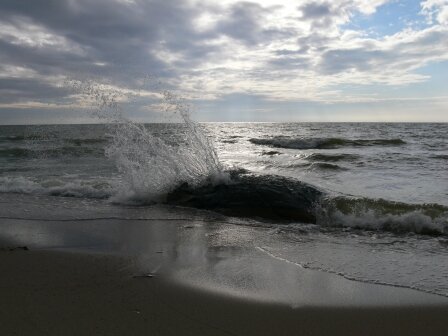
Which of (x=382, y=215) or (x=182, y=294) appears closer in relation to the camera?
(x=182, y=294)

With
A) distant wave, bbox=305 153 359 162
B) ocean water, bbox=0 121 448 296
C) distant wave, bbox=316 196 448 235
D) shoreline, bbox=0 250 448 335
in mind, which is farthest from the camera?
distant wave, bbox=305 153 359 162

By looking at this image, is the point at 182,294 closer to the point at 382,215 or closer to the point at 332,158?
the point at 382,215

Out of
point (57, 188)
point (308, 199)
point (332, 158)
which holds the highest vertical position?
point (332, 158)

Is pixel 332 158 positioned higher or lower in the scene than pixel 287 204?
higher

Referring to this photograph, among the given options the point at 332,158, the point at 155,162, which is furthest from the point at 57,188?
the point at 332,158

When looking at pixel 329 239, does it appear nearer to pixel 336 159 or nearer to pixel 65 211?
pixel 65 211

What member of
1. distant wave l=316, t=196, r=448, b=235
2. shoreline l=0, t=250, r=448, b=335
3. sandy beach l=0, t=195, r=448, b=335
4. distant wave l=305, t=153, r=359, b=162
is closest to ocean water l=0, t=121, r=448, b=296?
distant wave l=316, t=196, r=448, b=235

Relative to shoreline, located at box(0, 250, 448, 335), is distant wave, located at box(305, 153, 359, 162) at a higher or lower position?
higher

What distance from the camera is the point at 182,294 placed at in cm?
319

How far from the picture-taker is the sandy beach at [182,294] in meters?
2.66

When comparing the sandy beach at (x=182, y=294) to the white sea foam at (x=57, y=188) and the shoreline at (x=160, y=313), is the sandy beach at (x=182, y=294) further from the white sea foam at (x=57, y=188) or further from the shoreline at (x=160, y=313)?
the white sea foam at (x=57, y=188)

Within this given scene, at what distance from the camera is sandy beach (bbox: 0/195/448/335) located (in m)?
2.66

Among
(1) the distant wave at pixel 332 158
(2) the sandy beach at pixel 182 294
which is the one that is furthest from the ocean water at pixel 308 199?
(1) the distant wave at pixel 332 158

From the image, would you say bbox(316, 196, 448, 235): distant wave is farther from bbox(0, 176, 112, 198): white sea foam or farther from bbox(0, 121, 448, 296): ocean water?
bbox(0, 176, 112, 198): white sea foam
